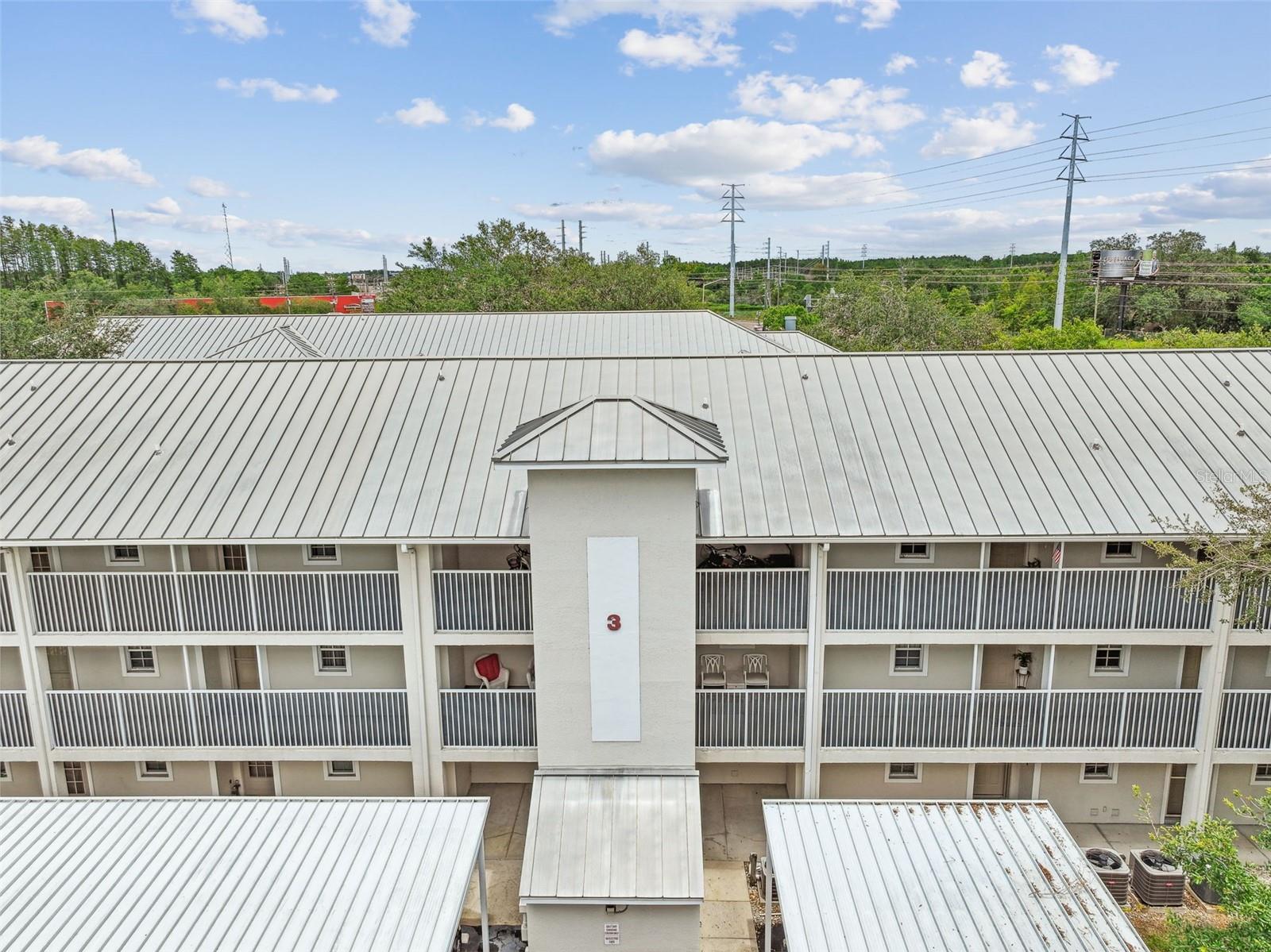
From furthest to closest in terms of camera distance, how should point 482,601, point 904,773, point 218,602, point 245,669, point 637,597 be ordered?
point 245,669
point 904,773
point 218,602
point 482,601
point 637,597

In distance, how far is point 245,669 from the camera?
16.8 meters

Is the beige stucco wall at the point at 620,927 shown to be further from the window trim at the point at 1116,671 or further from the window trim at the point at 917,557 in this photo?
the window trim at the point at 1116,671

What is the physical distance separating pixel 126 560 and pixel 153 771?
4.70 meters

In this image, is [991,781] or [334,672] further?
[991,781]

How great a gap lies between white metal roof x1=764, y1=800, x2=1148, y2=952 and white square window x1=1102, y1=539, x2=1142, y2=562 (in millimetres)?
5348

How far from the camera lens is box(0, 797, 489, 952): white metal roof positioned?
10092mm

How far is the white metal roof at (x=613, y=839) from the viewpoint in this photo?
1192 centimetres

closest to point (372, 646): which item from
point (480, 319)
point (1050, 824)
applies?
point (1050, 824)

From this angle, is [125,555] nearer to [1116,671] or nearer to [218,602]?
[218,602]

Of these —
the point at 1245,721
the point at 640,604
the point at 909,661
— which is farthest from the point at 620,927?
the point at 1245,721

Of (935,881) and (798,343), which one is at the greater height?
(798,343)

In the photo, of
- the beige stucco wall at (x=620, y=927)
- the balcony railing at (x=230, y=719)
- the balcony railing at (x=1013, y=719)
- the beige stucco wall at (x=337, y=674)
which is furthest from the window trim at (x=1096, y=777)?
the beige stucco wall at (x=337, y=674)

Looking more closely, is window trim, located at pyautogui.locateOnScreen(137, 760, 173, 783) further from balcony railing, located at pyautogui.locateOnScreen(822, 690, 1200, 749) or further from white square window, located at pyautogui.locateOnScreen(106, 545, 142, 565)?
balcony railing, located at pyautogui.locateOnScreen(822, 690, 1200, 749)

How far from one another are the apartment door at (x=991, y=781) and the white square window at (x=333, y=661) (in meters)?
13.2
